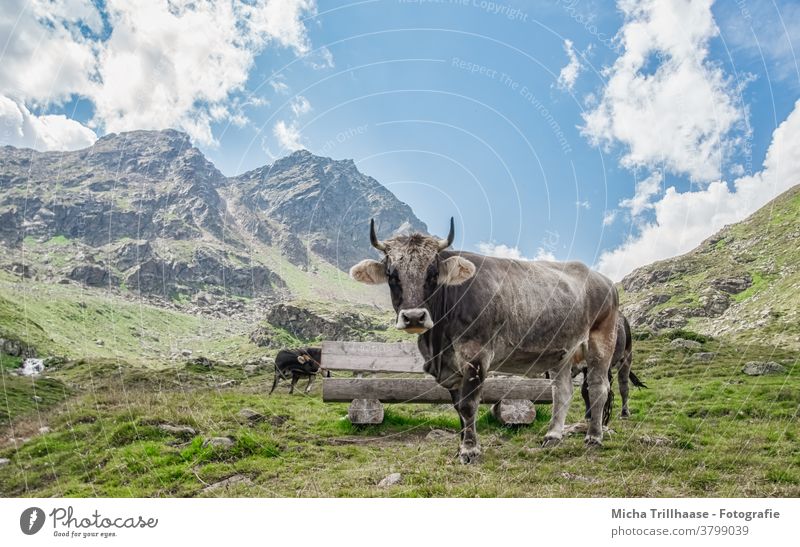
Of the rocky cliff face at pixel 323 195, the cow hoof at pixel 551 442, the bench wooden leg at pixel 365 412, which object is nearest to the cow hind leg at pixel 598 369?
the cow hoof at pixel 551 442

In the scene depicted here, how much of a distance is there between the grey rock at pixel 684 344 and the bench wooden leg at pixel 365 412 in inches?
715

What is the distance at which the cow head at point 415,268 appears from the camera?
19.9 ft

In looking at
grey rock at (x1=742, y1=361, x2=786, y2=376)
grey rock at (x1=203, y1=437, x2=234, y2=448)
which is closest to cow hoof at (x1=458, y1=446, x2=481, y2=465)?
grey rock at (x1=203, y1=437, x2=234, y2=448)

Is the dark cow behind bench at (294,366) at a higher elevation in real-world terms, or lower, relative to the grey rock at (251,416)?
higher

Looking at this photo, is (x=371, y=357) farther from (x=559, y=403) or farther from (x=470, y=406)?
(x=470, y=406)

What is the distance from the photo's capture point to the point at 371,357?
33.1 ft

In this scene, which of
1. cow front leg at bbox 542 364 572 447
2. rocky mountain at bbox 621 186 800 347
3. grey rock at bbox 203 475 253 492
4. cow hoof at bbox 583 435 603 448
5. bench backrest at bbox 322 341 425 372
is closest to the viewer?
grey rock at bbox 203 475 253 492

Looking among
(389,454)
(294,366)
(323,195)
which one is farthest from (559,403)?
(294,366)

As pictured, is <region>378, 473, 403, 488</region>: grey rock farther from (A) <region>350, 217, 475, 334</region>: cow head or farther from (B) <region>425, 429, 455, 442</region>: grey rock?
(B) <region>425, 429, 455, 442</region>: grey rock

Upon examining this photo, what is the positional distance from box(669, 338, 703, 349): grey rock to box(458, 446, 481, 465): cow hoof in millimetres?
19315

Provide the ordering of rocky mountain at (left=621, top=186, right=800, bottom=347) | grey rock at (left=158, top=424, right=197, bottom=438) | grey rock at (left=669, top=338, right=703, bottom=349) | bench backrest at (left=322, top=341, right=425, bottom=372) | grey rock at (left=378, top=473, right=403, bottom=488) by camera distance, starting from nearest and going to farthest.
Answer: grey rock at (left=378, top=473, right=403, bottom=488) < grey rock at (left=158, top=424, right=197, bottom=438) < bench backrest at (left=322, top=341, right=425, bottom=372) < rocky mountain at (left=621, top=186, right=800, bottom=347) < grey rock at (left=669, top=338, right=703, bottom=349)

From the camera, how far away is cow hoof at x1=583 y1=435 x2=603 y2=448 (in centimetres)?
751

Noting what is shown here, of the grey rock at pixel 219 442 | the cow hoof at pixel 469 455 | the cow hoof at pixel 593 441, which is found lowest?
the grey rock at pixel 219 442

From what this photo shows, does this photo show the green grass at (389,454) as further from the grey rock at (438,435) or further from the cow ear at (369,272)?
the cow ear at (369,272)
